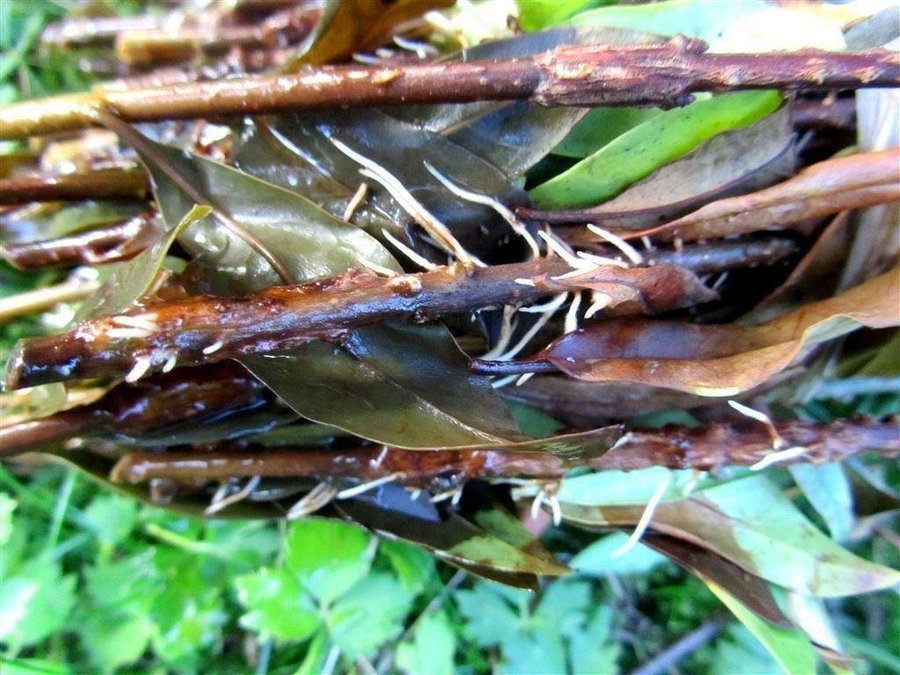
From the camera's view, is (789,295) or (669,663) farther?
(669,663)

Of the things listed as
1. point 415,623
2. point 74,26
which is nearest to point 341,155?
point 415,623

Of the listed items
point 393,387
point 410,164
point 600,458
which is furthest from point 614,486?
point 410,164

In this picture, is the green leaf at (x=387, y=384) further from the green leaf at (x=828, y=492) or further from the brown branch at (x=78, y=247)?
the green leaf at (x=828, y=492)

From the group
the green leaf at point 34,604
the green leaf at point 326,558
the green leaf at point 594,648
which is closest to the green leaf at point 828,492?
the green leaf at point 594,648

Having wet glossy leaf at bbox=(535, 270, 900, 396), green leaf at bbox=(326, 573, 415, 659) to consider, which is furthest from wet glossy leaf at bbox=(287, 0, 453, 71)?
green leaf at bbox=(326, 573, 415, 659)

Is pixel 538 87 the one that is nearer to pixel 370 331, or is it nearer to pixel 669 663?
pixel 370 331

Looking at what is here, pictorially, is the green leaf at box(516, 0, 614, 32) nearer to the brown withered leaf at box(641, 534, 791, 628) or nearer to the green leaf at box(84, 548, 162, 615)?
the brown withered leaf at box(641, 534, 791, 628)
